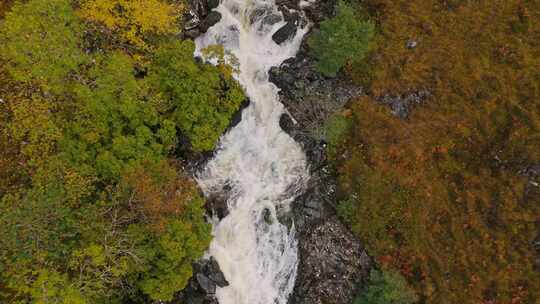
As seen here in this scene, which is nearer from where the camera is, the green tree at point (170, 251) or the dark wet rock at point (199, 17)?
the green tree at point (170, 251)

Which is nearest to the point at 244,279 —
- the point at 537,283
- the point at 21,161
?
the point at 21,161

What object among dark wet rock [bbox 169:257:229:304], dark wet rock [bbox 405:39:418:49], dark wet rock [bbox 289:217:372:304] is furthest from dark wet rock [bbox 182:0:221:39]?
dark wet rock [bbox 289:217:372:304]

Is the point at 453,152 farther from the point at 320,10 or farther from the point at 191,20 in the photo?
the point at 191,20

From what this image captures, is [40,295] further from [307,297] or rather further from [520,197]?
[520,197]

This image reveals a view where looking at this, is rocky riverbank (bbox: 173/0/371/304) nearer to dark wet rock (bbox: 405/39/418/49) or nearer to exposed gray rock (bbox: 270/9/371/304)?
exposed gray rock (bbox: 270/9/371/304)

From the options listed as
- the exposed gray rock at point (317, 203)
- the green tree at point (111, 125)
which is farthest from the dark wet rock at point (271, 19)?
the green tree at point (111, 125)

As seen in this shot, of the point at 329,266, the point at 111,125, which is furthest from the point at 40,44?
the point at 329,266

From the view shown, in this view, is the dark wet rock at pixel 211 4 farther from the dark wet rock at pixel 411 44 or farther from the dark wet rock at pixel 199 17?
the dark wet rock at pixel 411 44
